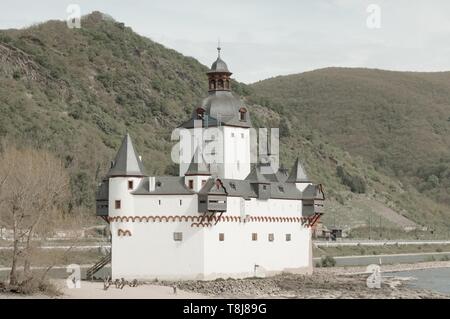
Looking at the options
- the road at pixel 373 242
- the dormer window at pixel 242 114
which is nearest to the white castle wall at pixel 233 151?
the dormer window at pixel 242 114

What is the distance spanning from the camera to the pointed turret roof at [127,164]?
246 feet

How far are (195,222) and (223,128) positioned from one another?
11265 millimetres

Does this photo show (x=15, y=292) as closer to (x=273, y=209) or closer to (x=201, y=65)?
(x=273, y=209)

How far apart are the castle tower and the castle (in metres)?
0.42

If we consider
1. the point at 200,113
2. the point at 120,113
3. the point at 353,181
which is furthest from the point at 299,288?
the point at 120,113

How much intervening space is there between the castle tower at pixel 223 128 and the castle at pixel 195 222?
416 millimetres

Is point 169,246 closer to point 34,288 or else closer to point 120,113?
point 34,288

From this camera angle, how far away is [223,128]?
3253 inches

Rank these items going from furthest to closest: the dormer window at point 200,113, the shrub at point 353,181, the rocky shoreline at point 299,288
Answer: the shrub at point 353,181 < the dormer window at point 200,113 < the rocky shoreline at point 299,288

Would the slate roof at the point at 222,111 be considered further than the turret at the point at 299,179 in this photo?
No

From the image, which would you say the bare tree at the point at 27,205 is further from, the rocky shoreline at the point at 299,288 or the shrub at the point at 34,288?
the rocky shoreline at the point at 299,288
